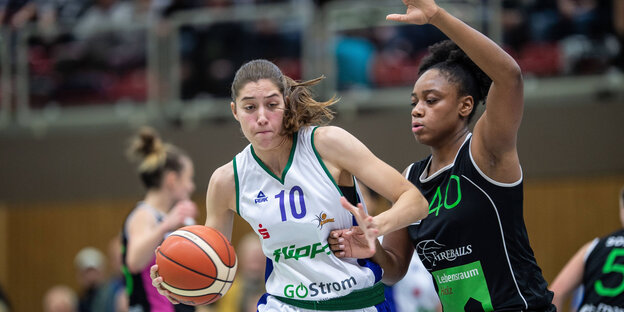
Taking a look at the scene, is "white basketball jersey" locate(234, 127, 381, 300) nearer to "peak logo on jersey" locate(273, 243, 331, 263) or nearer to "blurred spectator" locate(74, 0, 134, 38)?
"peak logo on jersey" locate(273, 243, 331, 263)

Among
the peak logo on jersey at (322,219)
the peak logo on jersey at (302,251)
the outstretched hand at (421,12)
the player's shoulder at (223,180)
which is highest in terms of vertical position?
the outstretched hand at (421,12)

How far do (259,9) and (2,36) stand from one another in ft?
11.7

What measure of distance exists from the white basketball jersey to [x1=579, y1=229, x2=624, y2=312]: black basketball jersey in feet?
5.74

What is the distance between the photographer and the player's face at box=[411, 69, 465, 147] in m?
3.86

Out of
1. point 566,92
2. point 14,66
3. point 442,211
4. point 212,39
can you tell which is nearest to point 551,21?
point 566,92

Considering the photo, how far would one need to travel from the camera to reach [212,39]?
9.87m

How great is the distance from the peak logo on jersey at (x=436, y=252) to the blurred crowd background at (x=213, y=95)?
4904mm

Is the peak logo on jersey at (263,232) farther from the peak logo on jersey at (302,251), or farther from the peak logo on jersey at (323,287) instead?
the peak logo on jersey at (323,287)

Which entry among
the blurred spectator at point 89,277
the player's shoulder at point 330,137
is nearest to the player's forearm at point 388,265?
the player's shoulder at point 330,137

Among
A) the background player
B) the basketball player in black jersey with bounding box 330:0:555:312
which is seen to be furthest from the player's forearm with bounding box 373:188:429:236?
the background player

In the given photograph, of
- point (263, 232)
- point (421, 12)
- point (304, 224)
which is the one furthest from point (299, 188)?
point (421, 12)

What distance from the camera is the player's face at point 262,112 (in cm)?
384

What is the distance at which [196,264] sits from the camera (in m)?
3.95

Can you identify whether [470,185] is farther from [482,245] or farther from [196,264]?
[196,264]
